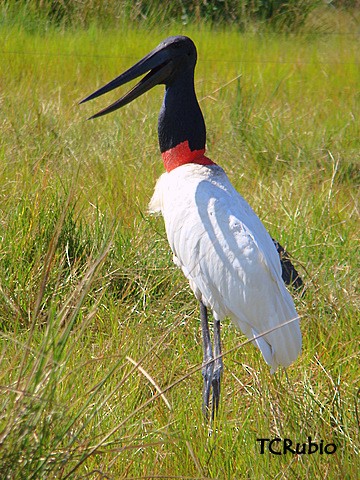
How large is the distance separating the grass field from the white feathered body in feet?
0.47

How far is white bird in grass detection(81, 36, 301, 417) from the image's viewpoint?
2.77 metres

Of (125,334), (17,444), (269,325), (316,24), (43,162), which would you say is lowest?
(316,24)

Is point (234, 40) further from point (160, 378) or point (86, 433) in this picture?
point (86, 433)

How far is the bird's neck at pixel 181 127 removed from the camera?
10.4 feet

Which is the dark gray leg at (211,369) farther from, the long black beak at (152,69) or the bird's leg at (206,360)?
the long black beak at (152,69)

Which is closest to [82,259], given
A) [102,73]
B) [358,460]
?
[358,460]

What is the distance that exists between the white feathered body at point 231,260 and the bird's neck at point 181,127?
0.18m

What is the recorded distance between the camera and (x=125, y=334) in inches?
119

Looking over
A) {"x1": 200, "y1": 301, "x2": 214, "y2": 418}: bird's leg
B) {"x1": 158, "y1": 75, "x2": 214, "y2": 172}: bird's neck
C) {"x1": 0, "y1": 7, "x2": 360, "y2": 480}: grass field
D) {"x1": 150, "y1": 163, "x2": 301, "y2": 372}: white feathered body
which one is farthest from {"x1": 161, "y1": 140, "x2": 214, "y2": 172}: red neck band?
{"x1": 200, "y1": 301, "x2": 214, "y2": 418}: bird's leg

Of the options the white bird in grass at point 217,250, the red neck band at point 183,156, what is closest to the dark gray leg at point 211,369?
the white bird in grass at point 217,250

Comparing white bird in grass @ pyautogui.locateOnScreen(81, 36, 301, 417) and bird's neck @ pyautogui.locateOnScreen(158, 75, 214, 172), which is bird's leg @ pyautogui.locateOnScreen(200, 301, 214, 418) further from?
bird's neck @ pyautogui.locateOnScreen(158, 75, 214, 172)

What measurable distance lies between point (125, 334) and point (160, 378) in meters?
0.25

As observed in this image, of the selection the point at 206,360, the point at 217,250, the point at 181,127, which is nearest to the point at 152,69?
the point at 181,127

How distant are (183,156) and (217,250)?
0.46 m
